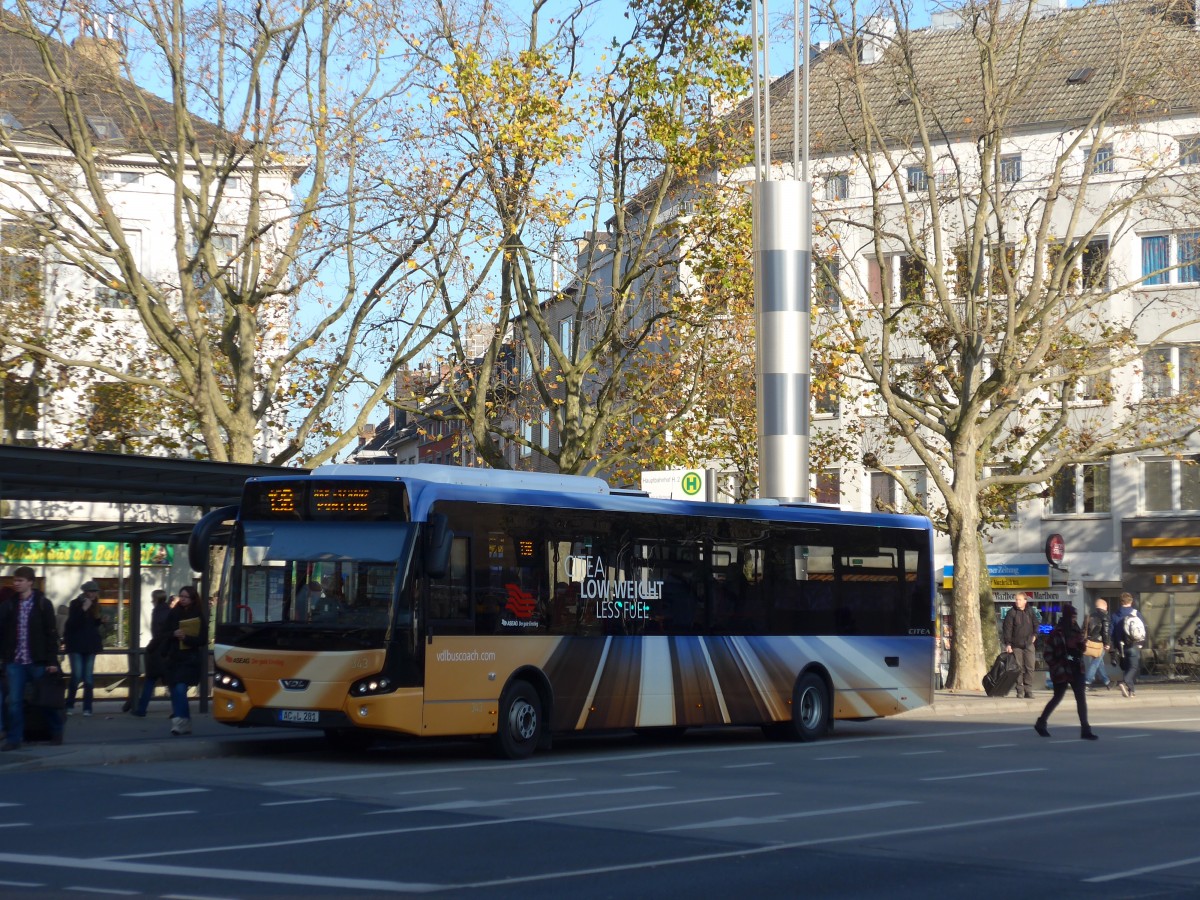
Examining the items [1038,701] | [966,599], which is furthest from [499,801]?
[966,599]

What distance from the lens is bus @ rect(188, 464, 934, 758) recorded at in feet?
55.6

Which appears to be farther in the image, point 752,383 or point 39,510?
point 752,383

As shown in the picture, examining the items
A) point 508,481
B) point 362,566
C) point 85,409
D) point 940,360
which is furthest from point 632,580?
point 85,409

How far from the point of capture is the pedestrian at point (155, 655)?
20.8 m

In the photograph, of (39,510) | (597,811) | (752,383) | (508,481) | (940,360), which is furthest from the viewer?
(752,383)

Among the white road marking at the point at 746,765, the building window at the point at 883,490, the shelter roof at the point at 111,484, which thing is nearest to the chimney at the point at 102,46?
the shelter roof at the point at 111,484

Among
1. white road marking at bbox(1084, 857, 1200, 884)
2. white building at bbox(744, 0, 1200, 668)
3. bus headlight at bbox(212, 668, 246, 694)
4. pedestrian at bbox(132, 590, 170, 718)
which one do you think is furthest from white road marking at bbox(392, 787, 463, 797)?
white building at bbox(744, 0, 1200, 668)

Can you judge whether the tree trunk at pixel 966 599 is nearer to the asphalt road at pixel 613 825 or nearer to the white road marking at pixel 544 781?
the asphalt road at pixel 613 825

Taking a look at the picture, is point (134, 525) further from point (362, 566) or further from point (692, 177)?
point (692, 177)

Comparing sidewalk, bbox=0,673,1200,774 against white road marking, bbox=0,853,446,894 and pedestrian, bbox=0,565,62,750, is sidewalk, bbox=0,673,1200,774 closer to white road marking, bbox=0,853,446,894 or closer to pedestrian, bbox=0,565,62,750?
pedestrian, bbox=0,565,62,750

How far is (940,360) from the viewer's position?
35438mm

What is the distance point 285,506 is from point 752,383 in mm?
21512

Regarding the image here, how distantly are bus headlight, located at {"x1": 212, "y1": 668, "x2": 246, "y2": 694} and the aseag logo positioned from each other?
2.80m

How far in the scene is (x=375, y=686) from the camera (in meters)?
16.7
